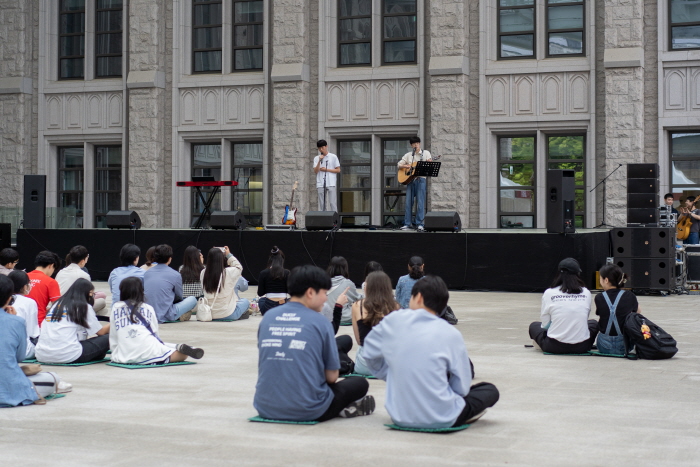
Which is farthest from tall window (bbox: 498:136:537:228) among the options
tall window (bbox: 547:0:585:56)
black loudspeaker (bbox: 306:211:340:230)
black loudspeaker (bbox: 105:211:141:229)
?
black loudspeaker (bbox: 105:211:141:229)

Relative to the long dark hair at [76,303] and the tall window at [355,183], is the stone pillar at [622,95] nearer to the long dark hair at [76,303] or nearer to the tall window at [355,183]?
the tall window at [355,183]

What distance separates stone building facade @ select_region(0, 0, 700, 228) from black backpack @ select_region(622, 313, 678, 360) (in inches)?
544

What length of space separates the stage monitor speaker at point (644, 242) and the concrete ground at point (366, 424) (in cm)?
890

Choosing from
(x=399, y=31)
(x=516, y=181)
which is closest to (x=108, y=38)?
(x=399, y=31)

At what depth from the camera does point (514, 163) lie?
25.4m

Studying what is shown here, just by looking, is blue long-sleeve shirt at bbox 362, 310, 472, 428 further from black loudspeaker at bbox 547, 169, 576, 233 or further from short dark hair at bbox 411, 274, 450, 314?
black loudspeaker at bbox 547, 169, 576, 233

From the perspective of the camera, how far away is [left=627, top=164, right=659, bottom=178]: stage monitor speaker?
61.9ft

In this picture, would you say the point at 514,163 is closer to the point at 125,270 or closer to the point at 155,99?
the point at 155,99

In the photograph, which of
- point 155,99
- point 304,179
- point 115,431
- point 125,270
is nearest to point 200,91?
point 155,99

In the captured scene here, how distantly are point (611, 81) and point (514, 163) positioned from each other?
11.1 ft

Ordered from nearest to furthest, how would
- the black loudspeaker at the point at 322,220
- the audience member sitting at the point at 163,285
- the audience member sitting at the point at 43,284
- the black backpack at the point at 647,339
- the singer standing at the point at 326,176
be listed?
the black backpack at the point at 647,339 < the audience member sitting at the point at 43,284 < the audience member sitting at the point at 163,285 < the black loudspeaker at the point at 322,220 < the singer standing at the point at 326,176

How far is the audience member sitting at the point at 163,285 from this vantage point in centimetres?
1314

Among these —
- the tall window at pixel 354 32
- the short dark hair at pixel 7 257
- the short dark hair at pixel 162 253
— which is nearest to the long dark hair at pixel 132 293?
the short dark hair at pixel 7 257

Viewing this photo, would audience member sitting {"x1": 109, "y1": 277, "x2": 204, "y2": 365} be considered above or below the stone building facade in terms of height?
below
